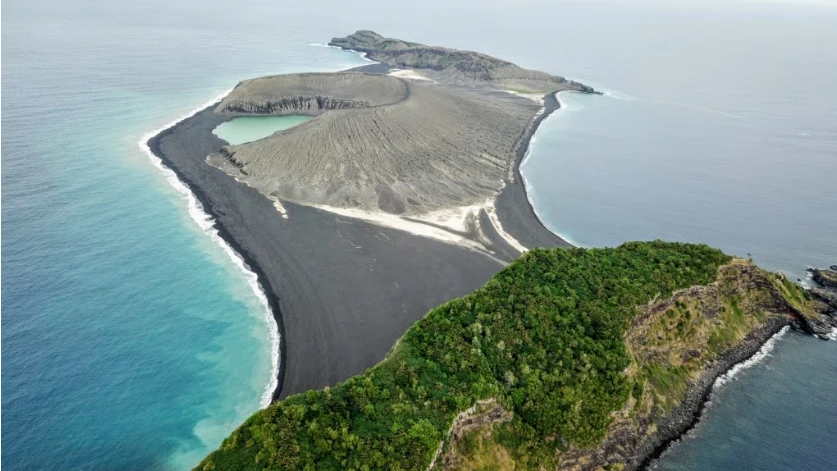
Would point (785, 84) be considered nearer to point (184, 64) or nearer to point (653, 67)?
point (653, 67)

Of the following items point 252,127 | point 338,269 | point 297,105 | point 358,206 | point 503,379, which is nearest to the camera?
point 503,379

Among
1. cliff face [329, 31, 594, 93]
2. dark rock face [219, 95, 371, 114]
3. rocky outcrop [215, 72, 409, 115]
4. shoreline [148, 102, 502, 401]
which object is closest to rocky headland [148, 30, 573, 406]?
shoreline [148, 102, 502, 401]

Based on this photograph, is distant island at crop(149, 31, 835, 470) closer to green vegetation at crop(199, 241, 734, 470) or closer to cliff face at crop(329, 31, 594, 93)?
green vegetation at crop(199, 241, 734, 470)

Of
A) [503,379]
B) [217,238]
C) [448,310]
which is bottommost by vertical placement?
[217,238]

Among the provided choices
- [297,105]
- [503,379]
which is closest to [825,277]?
[503,379]

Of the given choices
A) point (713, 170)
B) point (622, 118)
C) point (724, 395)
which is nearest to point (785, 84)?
point (622, 118)

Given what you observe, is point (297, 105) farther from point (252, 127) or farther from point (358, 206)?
point (358, 206)

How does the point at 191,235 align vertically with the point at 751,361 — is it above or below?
below
